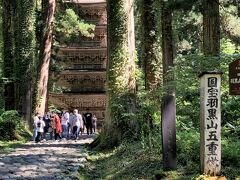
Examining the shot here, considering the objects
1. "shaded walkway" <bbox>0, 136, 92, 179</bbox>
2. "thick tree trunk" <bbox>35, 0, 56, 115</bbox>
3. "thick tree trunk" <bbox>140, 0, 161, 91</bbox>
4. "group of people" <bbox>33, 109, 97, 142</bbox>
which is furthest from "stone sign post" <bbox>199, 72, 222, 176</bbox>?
"thick tree trunk" <bbox>35, 0, 56, 115</bbox>

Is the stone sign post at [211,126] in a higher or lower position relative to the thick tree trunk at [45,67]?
lower

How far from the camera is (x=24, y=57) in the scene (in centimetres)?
2097

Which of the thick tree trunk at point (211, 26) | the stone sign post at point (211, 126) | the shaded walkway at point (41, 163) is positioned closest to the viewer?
the stone sign post at point (211, 126)

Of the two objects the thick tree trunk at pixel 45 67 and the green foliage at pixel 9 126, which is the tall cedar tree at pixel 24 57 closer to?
the thick tree trunk at pixel 45 67

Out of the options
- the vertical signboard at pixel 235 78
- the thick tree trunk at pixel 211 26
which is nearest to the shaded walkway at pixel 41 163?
the vertical signboard at pixel 235 78

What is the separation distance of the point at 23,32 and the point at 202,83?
1521 cm

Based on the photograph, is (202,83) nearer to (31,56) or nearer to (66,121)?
(66,121)

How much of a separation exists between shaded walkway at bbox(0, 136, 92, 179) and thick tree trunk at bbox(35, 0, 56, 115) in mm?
8393

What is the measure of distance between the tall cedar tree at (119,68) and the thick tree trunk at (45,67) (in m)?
9.57

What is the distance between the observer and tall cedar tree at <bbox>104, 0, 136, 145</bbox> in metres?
13.0

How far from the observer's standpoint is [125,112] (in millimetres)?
12844

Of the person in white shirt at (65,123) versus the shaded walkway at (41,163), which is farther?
the person in white shirt at (65,123)

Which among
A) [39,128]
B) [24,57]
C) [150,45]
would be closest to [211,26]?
[150,45]

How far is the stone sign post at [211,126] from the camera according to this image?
731cm
